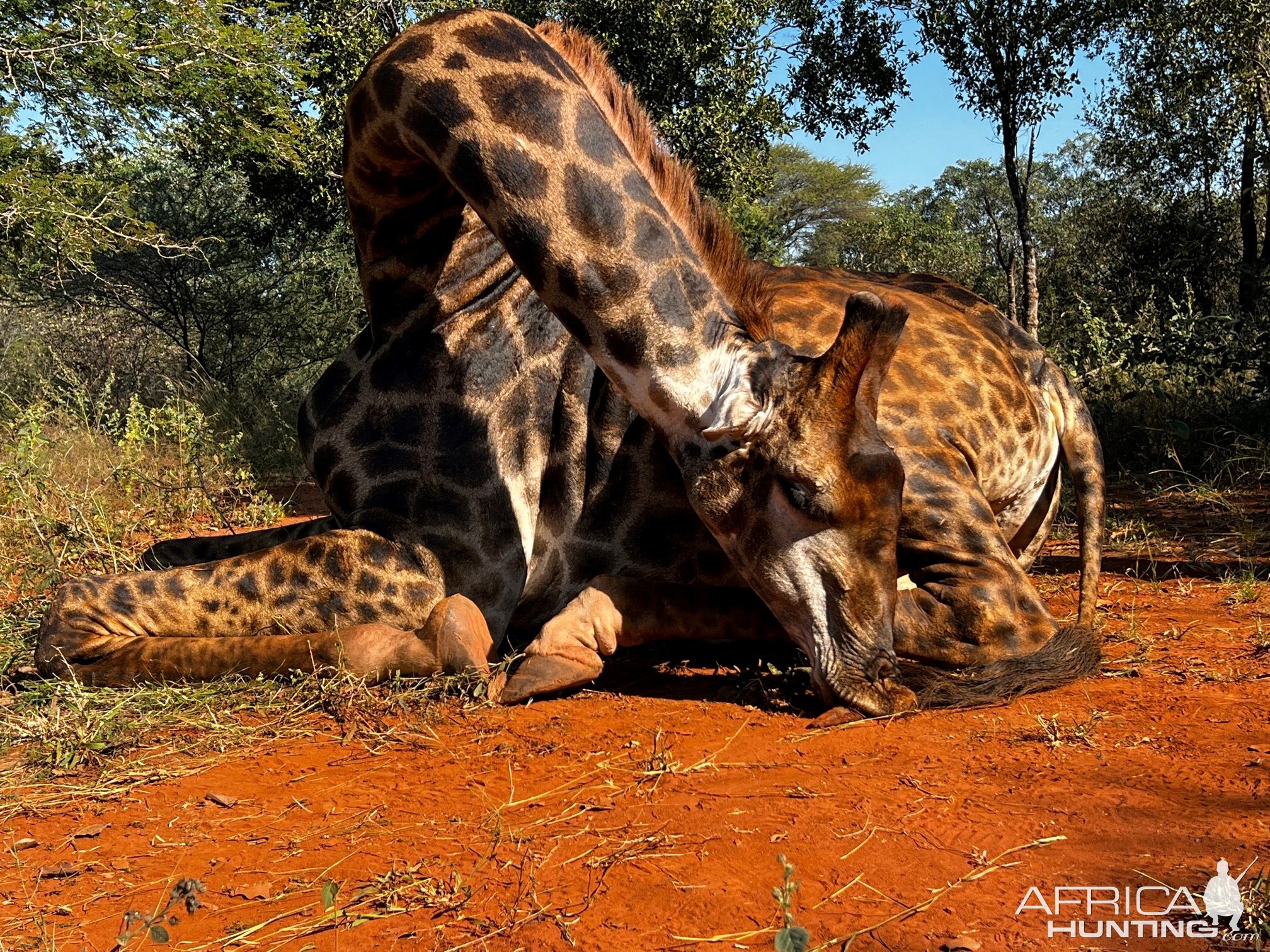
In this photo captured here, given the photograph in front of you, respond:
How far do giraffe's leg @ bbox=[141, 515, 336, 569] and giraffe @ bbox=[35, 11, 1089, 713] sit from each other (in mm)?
14

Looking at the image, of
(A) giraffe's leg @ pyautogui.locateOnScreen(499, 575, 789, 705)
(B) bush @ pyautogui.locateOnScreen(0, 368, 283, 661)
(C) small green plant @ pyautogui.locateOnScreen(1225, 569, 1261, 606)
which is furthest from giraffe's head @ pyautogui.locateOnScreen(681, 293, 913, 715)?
(B) bush @ pyautogui.locateOnScreen(0, 368, 283, 661)

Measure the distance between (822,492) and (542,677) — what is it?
1.04 m

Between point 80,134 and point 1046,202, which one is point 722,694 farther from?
point 1046,202

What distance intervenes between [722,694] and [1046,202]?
3263 cm

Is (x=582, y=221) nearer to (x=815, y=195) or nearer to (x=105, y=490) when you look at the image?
(x=105, y=490)

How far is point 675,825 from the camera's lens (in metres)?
2.48

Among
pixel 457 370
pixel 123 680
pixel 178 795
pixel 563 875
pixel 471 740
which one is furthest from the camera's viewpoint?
pixel 457 370

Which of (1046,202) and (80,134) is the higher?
(1046,202)

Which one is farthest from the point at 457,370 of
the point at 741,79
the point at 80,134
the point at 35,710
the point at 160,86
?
the point at 741,79

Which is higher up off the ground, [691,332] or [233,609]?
[691,332]

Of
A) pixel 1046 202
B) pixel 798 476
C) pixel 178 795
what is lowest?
pixel 178 795

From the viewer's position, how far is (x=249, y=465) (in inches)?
340

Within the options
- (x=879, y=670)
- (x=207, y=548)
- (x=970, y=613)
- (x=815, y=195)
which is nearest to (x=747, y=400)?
(x=879, y=670)

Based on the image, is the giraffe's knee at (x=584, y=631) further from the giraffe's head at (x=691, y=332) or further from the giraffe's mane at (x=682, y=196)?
the giraffe's mane at (x=682, y=196)
